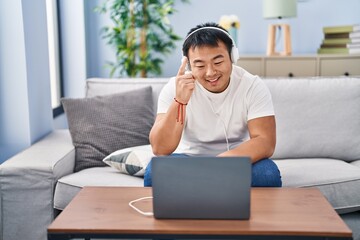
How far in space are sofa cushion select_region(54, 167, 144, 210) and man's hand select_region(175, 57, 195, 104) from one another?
46 centimetres

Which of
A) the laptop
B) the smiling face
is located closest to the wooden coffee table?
the laptop

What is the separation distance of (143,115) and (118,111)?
0.12 meters

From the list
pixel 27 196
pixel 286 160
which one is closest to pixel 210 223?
pixel 27 196

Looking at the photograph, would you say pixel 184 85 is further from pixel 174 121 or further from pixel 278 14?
pixel 278 14

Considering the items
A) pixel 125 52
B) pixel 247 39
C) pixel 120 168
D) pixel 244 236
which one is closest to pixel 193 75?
pixel 120 168

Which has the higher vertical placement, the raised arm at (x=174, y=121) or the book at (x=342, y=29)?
the book at (x=342, y=29)

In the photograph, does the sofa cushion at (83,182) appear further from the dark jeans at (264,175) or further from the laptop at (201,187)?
the laptop at (201,187)

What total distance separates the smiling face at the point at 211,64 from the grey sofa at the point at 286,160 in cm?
52

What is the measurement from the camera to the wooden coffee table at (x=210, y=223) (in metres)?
1.27

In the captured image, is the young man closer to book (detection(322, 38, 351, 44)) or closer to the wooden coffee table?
the wooden coffee table

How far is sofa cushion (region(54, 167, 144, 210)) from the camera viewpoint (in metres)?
2.08

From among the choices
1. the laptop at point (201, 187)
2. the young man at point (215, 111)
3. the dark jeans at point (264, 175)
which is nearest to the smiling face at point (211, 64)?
the young man at point (215, 111)

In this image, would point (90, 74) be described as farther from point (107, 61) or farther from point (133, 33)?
point (133, 33)

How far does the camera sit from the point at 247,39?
14.2 ft
